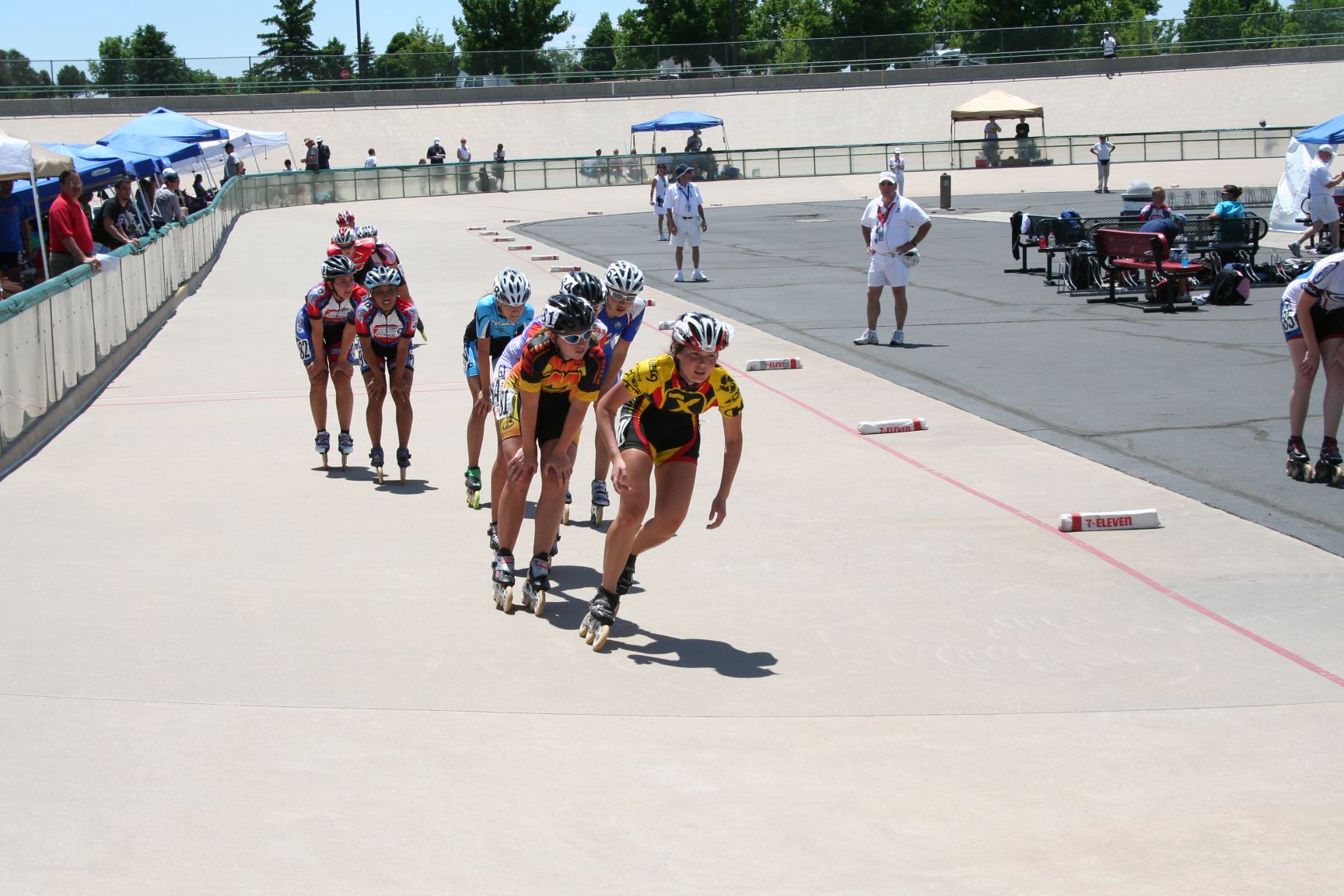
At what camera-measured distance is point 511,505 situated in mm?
7613

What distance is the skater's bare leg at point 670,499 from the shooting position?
701cm

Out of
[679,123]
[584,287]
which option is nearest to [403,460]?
[584,287]

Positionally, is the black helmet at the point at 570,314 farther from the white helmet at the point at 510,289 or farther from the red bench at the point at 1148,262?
the red bench at the point at 1148,262

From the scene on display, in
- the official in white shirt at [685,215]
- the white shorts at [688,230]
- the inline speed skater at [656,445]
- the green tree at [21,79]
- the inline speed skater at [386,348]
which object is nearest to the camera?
the inline speed skater at [656,445]

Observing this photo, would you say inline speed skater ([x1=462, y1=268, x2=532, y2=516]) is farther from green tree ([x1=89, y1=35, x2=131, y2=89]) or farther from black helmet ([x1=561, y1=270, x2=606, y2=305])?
green tree ([x1=89, y1=35, x2=131, y2=89])

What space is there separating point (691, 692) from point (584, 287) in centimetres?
242

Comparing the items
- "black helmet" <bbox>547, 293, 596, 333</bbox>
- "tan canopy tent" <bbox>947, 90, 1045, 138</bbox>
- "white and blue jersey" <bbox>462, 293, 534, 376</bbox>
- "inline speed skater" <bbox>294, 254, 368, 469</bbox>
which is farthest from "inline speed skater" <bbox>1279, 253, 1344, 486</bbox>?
"tan canopy tent" <bbox>947, 90, 1045, 138</bbox>

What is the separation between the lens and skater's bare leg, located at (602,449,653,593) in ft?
22.4

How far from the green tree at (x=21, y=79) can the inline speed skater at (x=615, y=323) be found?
5896 centimetres

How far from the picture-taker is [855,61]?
7181 cm

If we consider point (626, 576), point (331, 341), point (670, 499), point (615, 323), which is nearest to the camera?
point (670, 499)

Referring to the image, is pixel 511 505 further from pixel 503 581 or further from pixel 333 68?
pixel 333 68

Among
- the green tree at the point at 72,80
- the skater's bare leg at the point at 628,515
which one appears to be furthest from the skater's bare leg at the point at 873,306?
the green tree at the point at 72,80

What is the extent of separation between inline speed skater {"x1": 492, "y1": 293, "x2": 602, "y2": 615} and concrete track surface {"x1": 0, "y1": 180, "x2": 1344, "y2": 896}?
311 millimetres
